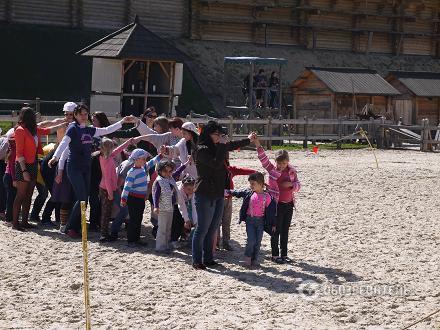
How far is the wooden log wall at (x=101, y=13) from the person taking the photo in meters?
35.5

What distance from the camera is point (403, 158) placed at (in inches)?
1027

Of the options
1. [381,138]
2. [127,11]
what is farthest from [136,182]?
[127,11]

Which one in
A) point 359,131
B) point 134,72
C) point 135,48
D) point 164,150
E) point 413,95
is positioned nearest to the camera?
point 164,150

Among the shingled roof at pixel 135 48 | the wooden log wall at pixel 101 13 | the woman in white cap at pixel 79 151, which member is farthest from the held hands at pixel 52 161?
the wooden log wall at pixel 101 13

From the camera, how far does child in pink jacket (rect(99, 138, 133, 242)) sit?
1159 cm

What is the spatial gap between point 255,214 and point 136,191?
1819 mm

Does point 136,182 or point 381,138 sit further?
point 381,138

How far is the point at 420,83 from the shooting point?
39.2 meters

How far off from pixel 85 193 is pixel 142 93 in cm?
1731

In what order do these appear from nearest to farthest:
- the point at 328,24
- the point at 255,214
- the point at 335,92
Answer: the point at 255,214
the point at 335,92
the point at 328,24

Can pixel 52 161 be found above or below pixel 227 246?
above

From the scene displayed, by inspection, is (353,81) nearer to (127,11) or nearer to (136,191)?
(127,11)

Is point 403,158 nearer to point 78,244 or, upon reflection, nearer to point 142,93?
point 142,93

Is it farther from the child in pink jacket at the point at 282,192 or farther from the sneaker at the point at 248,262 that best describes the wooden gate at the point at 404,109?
the sneaker at the point at 248,262
